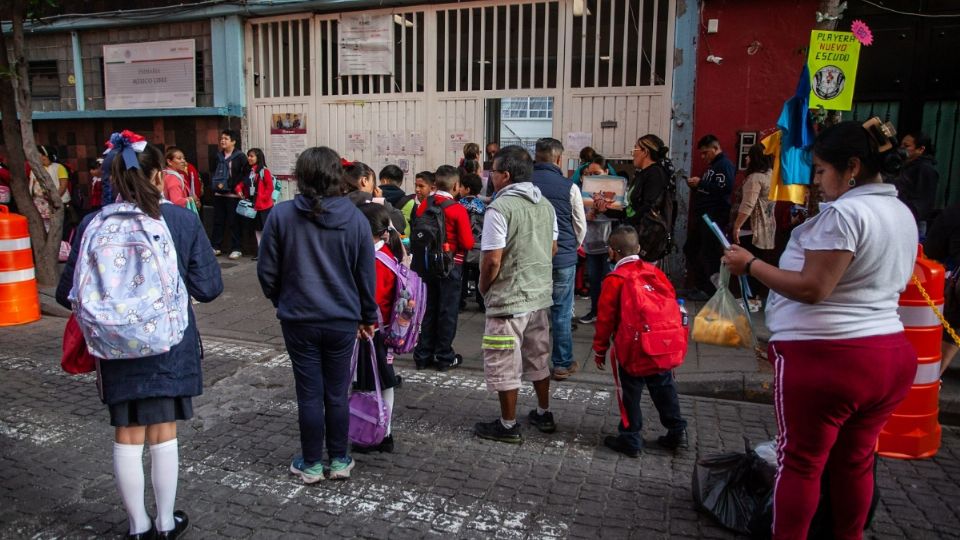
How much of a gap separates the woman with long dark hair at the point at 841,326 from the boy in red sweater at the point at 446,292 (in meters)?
3.28

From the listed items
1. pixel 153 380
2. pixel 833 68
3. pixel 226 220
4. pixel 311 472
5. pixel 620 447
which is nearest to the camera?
pixel 153 380

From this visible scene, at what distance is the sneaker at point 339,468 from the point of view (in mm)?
3969

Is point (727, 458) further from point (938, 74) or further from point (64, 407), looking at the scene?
point (938, 74)

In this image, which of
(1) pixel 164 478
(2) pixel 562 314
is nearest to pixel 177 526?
(1) pixel 164 478

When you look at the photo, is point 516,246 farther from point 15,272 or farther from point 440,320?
point 15,272

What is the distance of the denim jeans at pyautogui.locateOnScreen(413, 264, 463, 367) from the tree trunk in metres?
5.39

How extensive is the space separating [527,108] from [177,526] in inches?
300

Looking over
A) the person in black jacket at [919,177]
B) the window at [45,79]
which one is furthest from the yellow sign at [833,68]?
the window at [45,79]

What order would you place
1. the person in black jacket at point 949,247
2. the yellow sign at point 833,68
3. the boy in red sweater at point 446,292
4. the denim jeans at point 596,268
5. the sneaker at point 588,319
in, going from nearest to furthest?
the person in black jacket at point 949,247 → the yellow sign at point 833,68 → the boy in red sweater at point 446,292 → the denim jeans at point 596,268 → the sneaker at point 588,319

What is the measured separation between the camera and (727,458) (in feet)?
11.7

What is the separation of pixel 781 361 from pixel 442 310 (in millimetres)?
3515

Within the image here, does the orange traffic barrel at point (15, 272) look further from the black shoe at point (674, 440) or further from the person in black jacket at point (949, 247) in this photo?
the person in black jacket at point (949, 247)

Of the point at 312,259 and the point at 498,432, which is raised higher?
the point at 312,259

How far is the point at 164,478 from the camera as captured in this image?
3.23m
